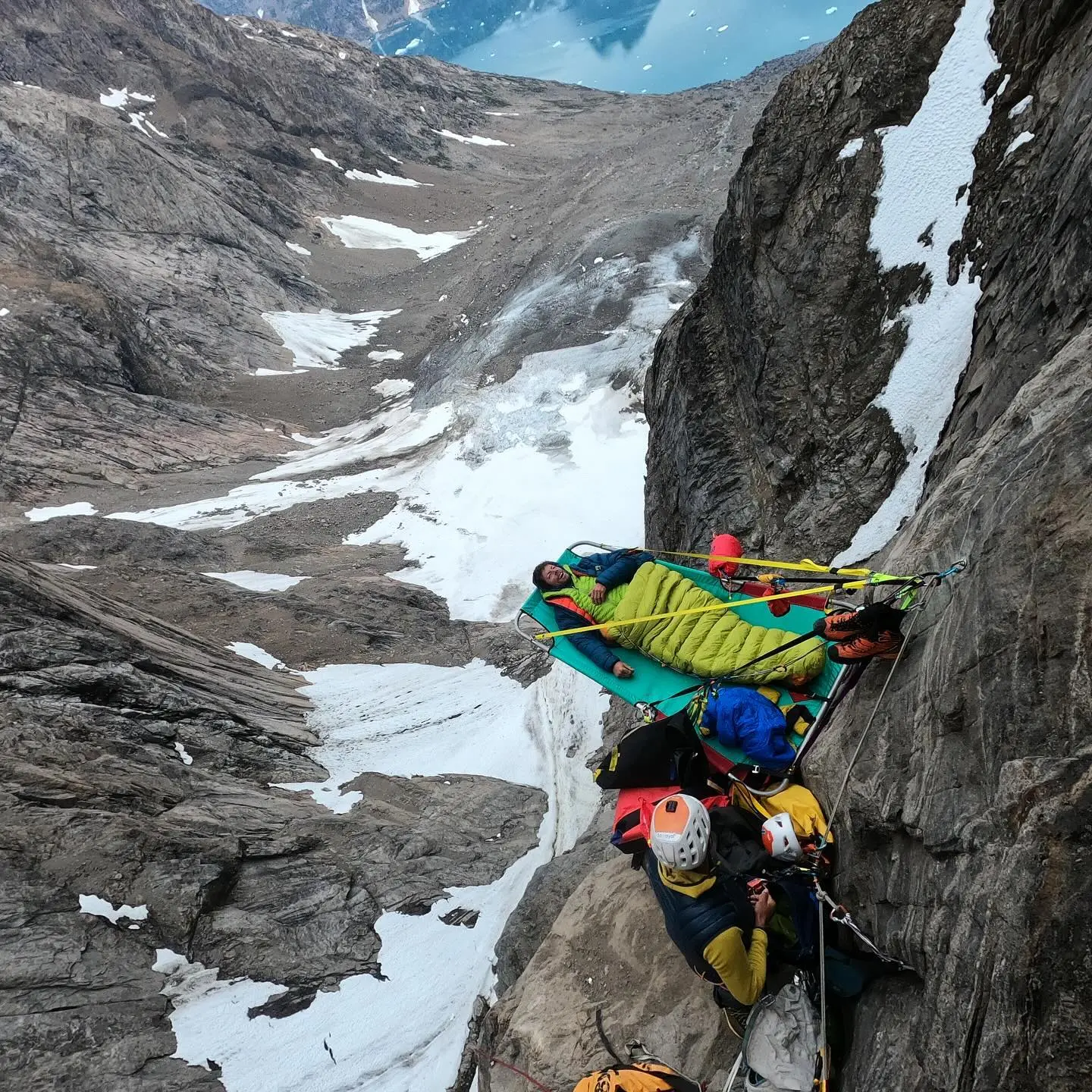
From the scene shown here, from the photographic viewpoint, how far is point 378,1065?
22.0 ft

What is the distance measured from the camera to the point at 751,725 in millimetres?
5129

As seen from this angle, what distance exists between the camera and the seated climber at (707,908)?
374 cm

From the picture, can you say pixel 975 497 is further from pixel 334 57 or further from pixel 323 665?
pixel 334 57

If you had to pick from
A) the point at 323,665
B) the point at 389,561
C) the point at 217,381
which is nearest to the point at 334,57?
the point at 217,381

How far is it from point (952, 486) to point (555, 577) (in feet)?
13.5

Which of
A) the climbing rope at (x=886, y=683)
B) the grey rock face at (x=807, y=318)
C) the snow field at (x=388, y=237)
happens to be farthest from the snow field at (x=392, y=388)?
the climbing rope at (x=886, y=683)

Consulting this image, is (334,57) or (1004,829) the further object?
(334,57)

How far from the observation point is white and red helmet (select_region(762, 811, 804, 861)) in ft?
13.4

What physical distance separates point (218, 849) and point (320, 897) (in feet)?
4.36

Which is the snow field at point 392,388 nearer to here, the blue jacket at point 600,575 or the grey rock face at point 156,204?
the grey rock face at point 156,204

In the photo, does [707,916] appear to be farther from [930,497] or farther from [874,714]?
[930,497]

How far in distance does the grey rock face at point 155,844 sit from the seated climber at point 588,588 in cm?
393

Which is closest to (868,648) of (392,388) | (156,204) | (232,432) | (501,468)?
(501,468)

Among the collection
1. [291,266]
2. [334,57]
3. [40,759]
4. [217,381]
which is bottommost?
[40,759]
